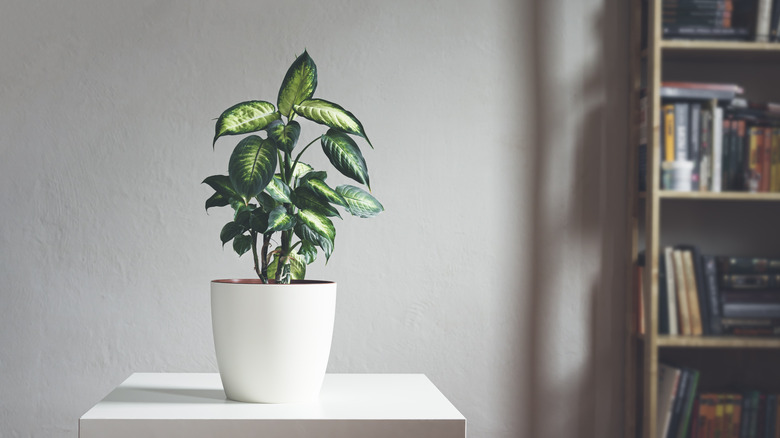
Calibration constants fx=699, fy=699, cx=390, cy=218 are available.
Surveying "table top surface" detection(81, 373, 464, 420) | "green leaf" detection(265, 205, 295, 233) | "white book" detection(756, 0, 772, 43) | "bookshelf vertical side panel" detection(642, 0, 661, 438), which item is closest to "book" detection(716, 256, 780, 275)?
"bookshelf vertical side panel" detection(642, 0, 661, 438)

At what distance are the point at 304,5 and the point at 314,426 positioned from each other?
4.37 feet

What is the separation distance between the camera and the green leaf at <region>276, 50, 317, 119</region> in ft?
4.36

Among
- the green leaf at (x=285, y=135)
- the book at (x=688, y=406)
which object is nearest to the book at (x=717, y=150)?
the book at (x=688, y=406)

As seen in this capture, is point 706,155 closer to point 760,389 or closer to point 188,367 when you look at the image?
point 760,389

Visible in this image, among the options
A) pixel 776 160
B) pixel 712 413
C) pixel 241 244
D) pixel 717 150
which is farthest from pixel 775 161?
pixel 241 244

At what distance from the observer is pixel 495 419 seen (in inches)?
82.9

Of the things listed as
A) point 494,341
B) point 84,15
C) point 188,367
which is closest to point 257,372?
point 188,367

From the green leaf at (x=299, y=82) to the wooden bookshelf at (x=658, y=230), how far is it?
106 centimetres

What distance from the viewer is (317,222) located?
1333mm

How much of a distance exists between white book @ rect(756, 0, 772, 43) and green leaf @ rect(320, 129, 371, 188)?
132 cm

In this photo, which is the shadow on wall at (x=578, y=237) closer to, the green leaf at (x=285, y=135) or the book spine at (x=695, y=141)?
the book spine at (x=695, y=141)

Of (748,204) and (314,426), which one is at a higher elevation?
(748,204)

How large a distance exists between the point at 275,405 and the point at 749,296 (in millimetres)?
1414

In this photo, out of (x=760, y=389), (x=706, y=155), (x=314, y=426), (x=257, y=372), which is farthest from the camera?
(x=760, y=389)
